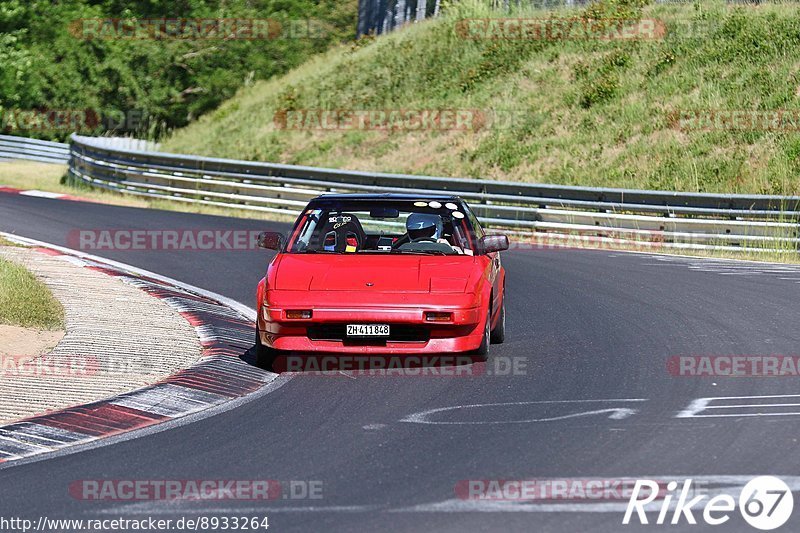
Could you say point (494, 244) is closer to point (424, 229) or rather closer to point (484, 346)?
point (424, 229)

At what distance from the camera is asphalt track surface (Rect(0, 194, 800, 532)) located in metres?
6.17

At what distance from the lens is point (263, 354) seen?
10.2 meters

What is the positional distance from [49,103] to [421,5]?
1411cm

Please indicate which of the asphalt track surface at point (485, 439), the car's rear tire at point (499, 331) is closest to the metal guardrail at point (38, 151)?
the asphalt track surface at point (485, 439)

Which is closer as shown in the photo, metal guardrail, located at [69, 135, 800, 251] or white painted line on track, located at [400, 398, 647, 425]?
white painted line on track, located at [400, 398, 647, 425]

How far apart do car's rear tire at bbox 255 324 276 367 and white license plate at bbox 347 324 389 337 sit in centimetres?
75

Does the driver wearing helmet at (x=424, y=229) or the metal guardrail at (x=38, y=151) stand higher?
the driver wearing helmet at (x=424, y=229)

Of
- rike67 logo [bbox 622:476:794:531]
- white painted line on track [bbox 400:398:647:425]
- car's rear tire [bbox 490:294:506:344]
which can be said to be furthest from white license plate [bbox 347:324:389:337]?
rike67 logo [bbox 622:476:794:531]

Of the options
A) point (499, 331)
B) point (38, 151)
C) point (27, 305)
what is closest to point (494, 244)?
point (499, 331)

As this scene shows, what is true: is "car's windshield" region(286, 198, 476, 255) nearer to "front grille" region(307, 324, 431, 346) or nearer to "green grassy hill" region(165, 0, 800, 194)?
"front grille" region(307, 324, 431, 346)

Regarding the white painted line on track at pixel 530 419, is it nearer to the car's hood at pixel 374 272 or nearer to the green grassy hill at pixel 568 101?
the car's hood at pixel 374 272

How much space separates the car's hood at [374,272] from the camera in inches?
397

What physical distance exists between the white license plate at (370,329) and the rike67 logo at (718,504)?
3.54 m

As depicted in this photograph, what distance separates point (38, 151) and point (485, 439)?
38018 mm
